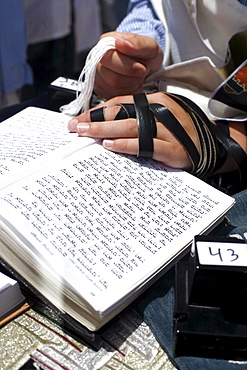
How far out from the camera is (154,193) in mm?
590

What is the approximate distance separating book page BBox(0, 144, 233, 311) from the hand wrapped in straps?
0.03 meters

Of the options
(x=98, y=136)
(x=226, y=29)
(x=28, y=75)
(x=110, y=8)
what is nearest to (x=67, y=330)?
(x=98, y=136)

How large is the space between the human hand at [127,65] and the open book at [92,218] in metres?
0.22

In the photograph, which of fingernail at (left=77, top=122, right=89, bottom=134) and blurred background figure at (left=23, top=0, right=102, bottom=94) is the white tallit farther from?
blurred background figure at (left=23, top=0, right=102, bottom=94)

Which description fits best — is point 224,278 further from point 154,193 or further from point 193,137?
point 193,137

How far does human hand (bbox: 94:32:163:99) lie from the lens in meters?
0.79

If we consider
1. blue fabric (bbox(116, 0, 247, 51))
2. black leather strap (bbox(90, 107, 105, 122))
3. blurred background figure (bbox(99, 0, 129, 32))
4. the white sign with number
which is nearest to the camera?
the white sign with number

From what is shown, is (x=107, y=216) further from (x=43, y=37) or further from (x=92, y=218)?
(x=43, y=37)

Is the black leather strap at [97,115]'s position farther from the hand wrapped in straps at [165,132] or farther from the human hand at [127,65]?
the human hand at [127,65]

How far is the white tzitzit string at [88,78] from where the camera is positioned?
2.51 ft

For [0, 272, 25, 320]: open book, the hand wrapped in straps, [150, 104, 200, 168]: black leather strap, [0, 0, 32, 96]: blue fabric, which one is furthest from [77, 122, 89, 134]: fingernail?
[0, 0, 32, 96]: blue fabric

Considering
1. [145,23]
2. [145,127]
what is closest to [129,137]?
[145,127]

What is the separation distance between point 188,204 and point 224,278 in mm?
169

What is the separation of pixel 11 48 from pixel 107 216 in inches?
49.7
